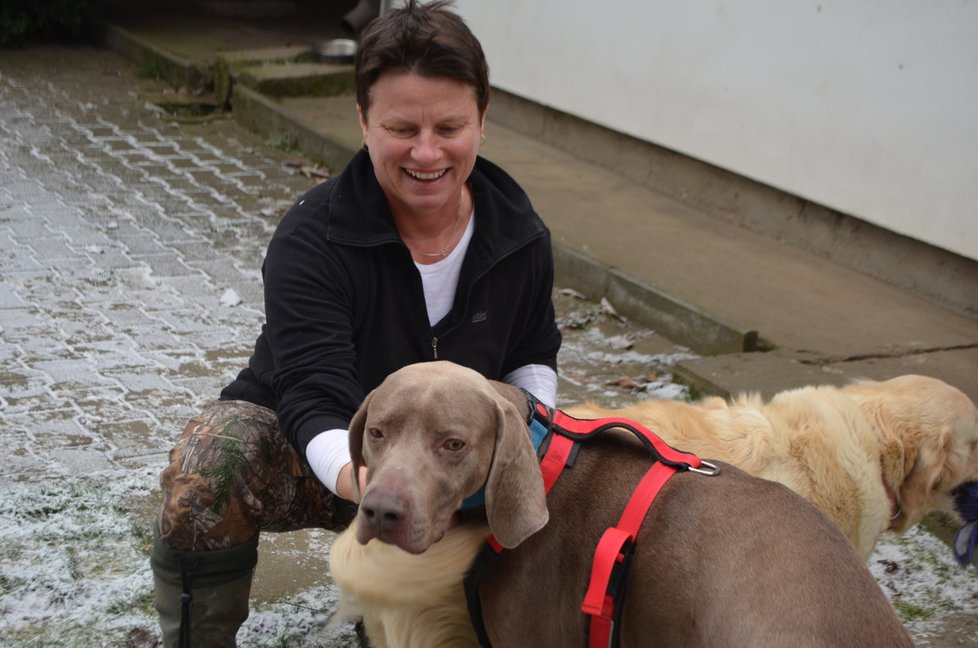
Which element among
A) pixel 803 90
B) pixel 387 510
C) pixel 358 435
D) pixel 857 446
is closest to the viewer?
pixel 387 510

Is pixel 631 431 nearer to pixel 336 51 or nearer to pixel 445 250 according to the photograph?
pixel 445 250

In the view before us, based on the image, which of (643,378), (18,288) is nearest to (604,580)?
(643,378)

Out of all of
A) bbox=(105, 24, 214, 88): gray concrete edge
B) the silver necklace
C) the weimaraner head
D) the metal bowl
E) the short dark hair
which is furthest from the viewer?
bbox=(105, 24, 214, 88): gray concrete edge

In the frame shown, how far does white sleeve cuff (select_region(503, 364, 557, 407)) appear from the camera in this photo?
346 centimetres

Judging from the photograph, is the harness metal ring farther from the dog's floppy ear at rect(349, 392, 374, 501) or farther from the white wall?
the white wall

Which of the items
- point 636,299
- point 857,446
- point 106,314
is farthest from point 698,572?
point 106,314

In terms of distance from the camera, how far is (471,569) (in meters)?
2.78

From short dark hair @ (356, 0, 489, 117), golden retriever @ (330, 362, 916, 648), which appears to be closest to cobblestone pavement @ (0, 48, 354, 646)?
golden retriever @ (330, 362, 916, 648)

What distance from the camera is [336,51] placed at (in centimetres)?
1062

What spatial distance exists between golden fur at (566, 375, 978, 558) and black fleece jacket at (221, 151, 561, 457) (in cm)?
53

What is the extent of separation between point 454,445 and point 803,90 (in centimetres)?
511

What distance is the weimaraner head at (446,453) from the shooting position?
246 cm

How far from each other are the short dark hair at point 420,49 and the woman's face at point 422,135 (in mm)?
24

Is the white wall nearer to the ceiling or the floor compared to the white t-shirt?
nearer to the ceiling
